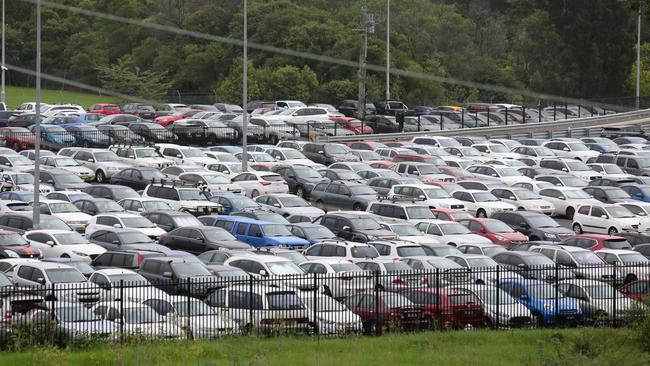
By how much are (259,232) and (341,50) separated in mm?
53624

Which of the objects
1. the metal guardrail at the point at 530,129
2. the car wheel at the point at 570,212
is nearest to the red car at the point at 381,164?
the car wheel at the point at 570,212

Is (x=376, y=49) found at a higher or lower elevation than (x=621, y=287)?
higher

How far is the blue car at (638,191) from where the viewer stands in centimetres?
4622

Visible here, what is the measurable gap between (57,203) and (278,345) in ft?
61.8

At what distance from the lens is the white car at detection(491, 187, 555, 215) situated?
145 ft

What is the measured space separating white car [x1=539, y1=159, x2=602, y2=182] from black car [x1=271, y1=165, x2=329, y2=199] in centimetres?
1069

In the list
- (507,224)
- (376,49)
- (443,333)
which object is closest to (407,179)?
(507,224)

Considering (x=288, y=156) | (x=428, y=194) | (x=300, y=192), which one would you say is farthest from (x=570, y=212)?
(x=288, y=156)

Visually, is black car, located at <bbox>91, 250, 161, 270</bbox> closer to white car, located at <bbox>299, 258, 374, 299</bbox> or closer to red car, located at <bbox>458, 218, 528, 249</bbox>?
white car, located at <bbox>299, 258, 374, 299</bbox>

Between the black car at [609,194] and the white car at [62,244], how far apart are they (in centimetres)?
2051

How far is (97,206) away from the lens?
3900 cm

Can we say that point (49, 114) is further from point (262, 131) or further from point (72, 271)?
point (72, 271)

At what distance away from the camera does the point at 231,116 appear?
6875 centimetres

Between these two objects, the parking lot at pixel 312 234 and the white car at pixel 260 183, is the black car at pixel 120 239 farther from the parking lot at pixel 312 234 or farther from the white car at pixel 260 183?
the white car at pixel 260 183
